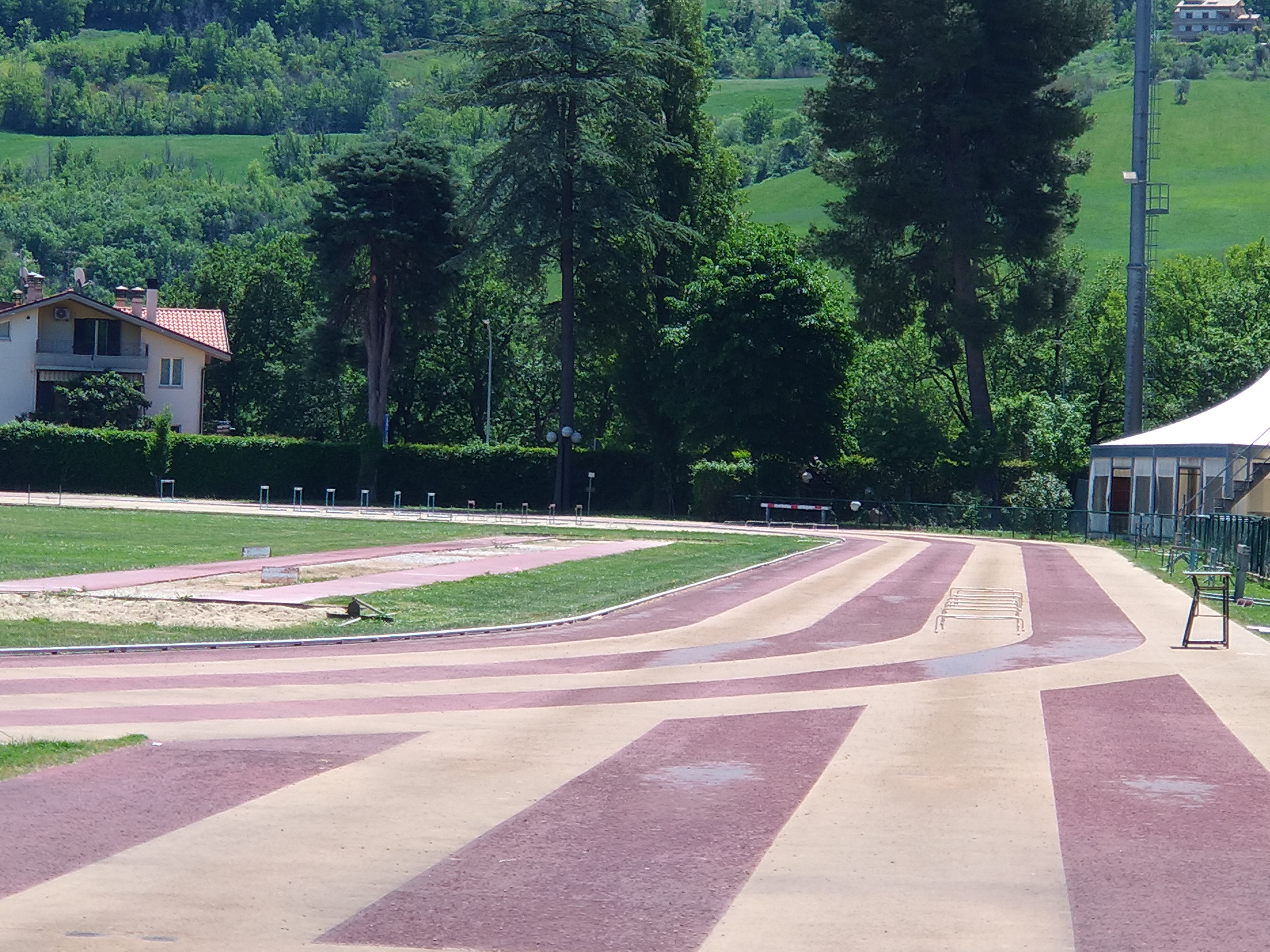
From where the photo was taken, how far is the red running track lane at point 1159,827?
7227 millimetres

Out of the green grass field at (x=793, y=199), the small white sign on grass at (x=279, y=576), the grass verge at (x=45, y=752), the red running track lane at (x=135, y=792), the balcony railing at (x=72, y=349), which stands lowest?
the red running track lane at (x=135, y=792)

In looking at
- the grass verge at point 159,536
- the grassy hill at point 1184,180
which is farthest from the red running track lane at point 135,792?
the grassy hill at point 1184,180

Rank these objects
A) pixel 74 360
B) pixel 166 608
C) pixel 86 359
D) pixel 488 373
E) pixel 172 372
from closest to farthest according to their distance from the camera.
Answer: pixel 166 608 < pixel 74 360 < pixel 86 359 < pixel 172 372 < pixel 488 373

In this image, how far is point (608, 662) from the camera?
16.9 m

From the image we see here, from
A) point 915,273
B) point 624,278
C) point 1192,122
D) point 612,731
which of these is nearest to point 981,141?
point 915,273

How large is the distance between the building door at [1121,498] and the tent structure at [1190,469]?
3 cm

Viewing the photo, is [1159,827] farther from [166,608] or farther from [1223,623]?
[166,608]

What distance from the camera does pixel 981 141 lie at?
6275 centimetres

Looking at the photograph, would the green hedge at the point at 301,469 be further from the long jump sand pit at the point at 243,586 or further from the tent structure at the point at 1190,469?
the long jump sand pit at the point at 243,586

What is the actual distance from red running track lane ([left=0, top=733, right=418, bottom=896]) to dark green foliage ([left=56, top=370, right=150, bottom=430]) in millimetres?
72702

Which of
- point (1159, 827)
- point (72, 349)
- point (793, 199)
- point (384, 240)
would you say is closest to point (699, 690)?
point (1159, 827)

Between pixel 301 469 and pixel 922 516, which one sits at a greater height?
pixel 301 469

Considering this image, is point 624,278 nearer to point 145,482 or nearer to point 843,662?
point 145,482

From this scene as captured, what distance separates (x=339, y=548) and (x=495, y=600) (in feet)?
41.9
